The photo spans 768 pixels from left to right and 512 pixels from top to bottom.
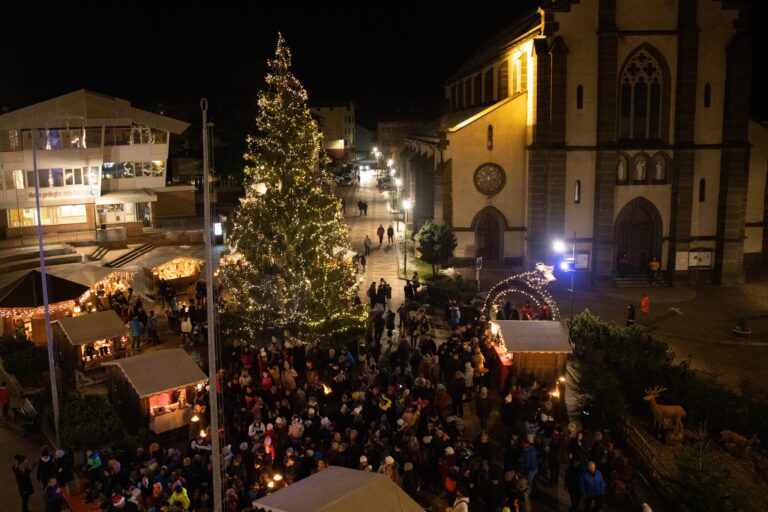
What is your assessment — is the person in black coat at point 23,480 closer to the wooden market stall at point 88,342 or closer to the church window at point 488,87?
the wooden market stall at point 88,342

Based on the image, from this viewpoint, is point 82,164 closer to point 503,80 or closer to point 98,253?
point 98,253

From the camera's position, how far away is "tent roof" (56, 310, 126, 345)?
867 inches

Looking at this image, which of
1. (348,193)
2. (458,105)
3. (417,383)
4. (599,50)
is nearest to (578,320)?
A: (417,383)

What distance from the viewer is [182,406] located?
18.0 meters

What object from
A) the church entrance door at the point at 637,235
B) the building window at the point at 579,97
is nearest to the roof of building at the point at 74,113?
the building window at the point at 579,97

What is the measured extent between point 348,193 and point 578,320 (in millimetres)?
58015

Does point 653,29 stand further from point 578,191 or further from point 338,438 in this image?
point 338,438

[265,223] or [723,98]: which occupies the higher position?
[723,98]

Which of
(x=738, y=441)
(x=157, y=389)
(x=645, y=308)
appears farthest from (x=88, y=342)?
(x=645, y=308)

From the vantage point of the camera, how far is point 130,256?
3638 centimetres

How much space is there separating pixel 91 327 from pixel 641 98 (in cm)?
2733

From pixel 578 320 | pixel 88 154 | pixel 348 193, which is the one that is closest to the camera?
pixel 578 320

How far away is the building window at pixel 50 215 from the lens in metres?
38.6

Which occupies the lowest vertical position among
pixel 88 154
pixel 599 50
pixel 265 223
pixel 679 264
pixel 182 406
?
pixel 182 406
